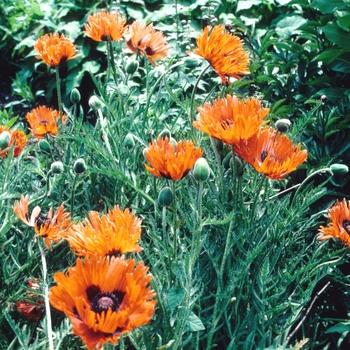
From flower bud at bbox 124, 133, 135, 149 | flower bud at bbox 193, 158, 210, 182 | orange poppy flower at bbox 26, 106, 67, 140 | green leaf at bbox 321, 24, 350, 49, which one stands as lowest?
orange poppy flower at bbox 26, 106, 67, 140

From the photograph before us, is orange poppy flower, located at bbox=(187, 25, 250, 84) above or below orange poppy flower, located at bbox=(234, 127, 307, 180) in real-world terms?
above

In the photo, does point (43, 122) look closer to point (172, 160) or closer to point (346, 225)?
point (172, 160)

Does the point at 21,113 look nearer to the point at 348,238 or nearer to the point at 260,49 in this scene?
the point at 260,49

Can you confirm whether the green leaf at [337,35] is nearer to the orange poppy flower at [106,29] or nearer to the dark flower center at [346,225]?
the orange poppy flower at [106,29]

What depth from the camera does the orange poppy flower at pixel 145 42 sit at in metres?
1.71

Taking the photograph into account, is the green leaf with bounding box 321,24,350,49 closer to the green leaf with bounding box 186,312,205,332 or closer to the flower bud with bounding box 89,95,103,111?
the flower bud with bounding box 89,95,103,111

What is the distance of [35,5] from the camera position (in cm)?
361

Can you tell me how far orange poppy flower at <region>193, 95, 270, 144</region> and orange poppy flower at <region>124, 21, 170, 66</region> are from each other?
575mm

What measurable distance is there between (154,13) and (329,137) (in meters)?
1.86

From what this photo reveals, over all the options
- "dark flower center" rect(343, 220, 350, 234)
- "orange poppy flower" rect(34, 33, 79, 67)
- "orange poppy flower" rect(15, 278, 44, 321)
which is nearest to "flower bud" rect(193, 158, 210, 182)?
"dark flower center" rect(343, 220, 350, 234)

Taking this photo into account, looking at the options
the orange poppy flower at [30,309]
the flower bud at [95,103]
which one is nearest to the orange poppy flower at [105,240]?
the orange poppy flower at [30,309]

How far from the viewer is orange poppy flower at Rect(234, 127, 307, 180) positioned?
1110mm

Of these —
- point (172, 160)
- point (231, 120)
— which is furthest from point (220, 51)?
point (172, 160)

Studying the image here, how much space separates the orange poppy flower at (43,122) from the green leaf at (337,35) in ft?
2.87
